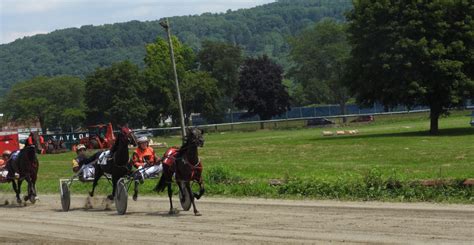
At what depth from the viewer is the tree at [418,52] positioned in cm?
5256

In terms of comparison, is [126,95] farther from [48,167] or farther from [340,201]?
[340,201]

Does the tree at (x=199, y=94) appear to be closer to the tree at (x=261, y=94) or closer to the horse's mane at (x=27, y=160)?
the tree at (x=261, y=94)

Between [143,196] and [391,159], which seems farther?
[391,159]

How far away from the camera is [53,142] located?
2547 inches

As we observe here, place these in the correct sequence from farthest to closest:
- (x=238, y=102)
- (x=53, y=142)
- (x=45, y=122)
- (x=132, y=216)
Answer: (x=45, y=122)
(x=238, y=102)
(x=53, y=142)
(x=132, y=216)

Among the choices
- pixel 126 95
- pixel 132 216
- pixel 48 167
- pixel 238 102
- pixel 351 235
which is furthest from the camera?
pixel 238 102

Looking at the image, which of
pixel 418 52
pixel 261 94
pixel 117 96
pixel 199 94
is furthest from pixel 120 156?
pixel 261 94

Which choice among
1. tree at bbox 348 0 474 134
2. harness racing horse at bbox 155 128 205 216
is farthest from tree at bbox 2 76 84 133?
harness racing horse at bbox 155 128 205 216

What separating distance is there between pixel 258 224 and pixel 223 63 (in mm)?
110726

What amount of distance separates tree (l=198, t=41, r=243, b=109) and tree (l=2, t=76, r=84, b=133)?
20737 mm

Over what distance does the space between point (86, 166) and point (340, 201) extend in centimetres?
660

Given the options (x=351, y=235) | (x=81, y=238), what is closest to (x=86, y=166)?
(x=81, y=238)

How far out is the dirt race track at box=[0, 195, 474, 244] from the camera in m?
12.4

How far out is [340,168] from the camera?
32.6 m
